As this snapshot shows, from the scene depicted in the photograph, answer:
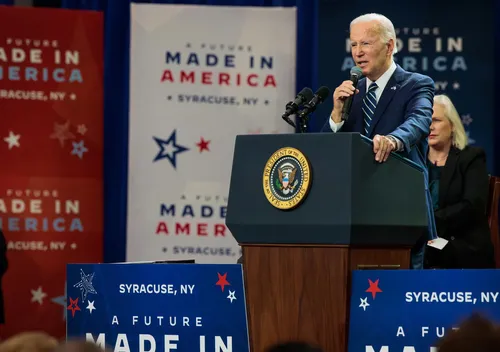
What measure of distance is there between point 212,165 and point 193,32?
90cm

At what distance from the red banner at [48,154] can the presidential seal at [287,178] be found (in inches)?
149

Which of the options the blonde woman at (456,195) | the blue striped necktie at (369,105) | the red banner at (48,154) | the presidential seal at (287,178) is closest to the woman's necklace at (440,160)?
the blonde woman at (456,195)

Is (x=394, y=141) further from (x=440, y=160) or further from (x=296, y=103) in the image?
(x=440, y=160)

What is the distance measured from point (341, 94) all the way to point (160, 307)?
2.89 ft

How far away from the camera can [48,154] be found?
21.0 ft

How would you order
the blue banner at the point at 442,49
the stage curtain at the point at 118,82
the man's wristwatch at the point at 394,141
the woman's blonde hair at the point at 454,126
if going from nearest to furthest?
the man's wristwatch at the point at 394,141 < the woman's blonde hair at the point at 454,126 < the blue banner at the point at 442,49 < the stage curtain at the point at 118,82

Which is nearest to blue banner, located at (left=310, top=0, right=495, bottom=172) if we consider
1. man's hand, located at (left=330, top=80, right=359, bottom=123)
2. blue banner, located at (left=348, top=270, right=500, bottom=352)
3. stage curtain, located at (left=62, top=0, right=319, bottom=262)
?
stage curtain, located at (left=62, top=0, right=319, bottom=262)

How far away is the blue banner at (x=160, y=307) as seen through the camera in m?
2.89

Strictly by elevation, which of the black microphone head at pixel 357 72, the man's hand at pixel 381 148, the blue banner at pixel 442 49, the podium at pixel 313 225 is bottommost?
the podium at pixel 313 225

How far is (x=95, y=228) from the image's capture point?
→ 644 cm

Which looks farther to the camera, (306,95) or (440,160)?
(440,160)

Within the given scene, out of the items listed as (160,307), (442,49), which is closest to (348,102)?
(160,307)

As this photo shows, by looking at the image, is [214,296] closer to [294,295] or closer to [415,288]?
[294,295]

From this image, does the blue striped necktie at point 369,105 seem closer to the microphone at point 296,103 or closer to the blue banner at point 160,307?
the microphone at point 296,103
